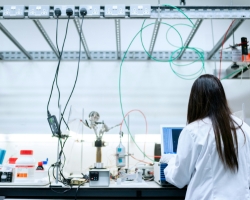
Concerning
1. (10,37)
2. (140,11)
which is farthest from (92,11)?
(10,37)

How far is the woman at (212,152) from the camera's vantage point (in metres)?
1.16

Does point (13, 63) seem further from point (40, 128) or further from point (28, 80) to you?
point (40, 128)

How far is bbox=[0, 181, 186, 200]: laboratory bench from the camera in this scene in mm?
1386

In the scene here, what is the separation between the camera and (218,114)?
1.23 m

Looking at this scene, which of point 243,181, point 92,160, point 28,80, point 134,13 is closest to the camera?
point 243,181

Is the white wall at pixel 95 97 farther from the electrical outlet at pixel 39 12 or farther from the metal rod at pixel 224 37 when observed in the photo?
the electrical outlet at pixel 39 12

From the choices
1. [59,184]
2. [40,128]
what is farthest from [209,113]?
[40,128]

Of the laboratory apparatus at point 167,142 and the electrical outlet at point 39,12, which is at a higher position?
the electrical outlet at point 39,12

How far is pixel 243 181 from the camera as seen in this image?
1.18m

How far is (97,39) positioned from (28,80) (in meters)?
0.79

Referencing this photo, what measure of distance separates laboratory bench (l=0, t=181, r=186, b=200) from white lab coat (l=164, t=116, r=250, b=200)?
19 cm

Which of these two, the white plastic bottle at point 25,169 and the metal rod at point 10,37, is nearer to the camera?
the white plastic bottle at point 25,169

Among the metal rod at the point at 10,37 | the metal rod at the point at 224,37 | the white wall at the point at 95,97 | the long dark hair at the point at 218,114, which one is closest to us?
the long dark hair at the point at 218,114

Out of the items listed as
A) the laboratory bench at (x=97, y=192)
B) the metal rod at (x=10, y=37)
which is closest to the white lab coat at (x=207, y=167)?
the laboratory bench at (x=97, y=192)
